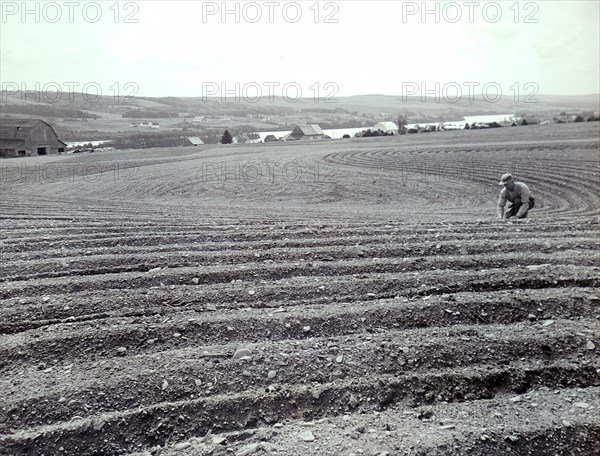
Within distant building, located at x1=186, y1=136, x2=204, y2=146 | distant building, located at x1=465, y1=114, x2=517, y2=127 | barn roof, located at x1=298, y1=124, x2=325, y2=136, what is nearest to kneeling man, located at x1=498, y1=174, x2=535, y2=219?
distant building, located at x1=186, y1=136, x2=204, y2=146

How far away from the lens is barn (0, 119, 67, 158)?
1373 centimetres

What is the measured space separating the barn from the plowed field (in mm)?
8614

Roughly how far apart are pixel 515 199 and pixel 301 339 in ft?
21.5

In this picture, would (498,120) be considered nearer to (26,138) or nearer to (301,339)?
(26,138)

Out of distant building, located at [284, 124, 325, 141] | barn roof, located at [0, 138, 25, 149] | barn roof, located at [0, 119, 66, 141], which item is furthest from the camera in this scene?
distant building, located at [284, 124, 325, 141]

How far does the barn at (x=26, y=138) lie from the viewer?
540 inches

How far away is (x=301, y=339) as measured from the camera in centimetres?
344

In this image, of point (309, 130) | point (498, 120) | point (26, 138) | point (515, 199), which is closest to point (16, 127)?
point (26, 138)

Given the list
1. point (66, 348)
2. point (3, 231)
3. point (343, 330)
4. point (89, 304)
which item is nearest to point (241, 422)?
point (343, 330)

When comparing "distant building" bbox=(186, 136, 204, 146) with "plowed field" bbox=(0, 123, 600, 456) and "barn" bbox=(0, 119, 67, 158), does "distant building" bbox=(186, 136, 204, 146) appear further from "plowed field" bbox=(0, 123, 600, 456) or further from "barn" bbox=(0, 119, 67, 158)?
"plowed field" bbox=(0, 123, 600, 456)

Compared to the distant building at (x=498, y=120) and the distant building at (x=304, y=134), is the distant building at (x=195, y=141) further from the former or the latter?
the distant building at (x=498, y=120)

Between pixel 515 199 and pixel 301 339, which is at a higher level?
pixel 515 199

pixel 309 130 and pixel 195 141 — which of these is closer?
pixel 195 141

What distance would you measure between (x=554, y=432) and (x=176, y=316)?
2561 millimetres
